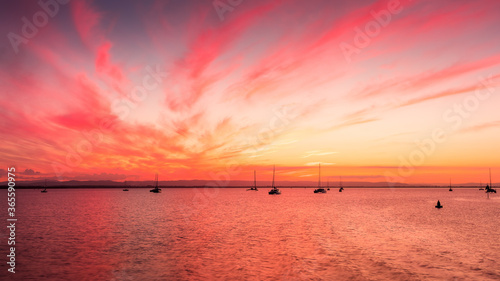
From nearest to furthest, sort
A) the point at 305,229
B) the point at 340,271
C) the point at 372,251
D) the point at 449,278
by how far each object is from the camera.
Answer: the point at 449,278 → the point at 340,271 → the point at 372,251 → the point at 305,229

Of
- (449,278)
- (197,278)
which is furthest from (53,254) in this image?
(449,278)

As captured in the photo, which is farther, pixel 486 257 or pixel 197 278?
pixel 486 257

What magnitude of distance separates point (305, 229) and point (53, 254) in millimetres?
34157

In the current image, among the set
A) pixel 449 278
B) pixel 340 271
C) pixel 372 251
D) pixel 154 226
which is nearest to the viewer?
pixel 449 278

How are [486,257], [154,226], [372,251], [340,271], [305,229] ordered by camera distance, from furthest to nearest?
[154,226] < [305,229] < [372,251] < [486,257] < [340,271]

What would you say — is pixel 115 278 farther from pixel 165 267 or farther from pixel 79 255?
pixel 79 255

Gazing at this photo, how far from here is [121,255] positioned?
3272 centimetres

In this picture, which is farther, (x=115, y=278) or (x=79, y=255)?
(x=79, y=255)

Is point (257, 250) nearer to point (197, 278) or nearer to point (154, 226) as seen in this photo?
point (197, 278)

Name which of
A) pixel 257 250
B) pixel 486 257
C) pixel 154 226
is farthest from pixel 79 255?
pixel 486 257

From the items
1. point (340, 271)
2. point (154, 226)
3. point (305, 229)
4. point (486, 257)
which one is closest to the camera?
point (340, 271)

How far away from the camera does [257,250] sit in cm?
3541

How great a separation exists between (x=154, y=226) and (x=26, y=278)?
105 ft

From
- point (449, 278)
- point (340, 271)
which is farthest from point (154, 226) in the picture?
point (449, 278)
